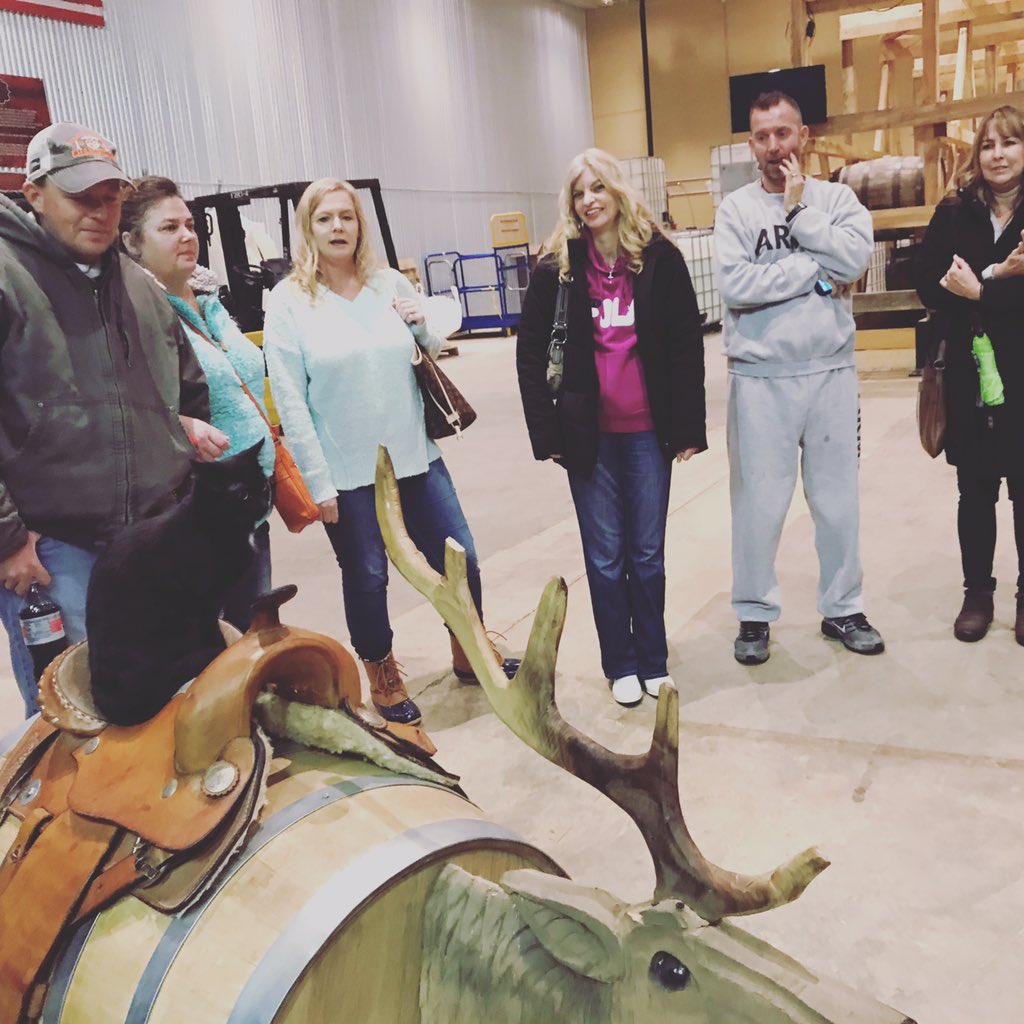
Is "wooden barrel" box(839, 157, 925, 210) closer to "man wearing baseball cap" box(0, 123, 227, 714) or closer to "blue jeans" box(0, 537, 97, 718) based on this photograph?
"man wearing baseball cap" box(0, 123, 227, 714)

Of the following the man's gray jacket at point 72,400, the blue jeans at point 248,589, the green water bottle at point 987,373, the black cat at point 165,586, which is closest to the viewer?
the black cat at point 165,586

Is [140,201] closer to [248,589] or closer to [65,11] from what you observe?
[248,589]

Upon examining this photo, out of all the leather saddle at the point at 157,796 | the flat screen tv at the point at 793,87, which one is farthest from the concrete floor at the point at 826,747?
the flat screen tv at the point at 793,87

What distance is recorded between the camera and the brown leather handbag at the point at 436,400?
3.02 metres

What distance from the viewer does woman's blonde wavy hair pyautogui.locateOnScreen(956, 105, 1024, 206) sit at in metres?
3.03

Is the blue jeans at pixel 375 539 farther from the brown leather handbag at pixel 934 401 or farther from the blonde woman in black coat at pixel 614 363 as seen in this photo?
the brown leather handbag at pixel 934 401

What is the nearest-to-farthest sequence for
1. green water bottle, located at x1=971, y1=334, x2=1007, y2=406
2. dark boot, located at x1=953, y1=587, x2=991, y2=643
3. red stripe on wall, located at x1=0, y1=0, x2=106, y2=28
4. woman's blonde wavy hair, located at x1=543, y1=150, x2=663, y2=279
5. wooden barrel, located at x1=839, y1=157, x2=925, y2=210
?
woman's blonde wavy hair, located at x1=543, y1=150, x2=663, y2=279 < green water bottle, located at x1=971, y1=334, x2=1007, y2=406 < dark boot, located at x1=953, y1=587, x2=991, y2=643 < wooden barrel, located at x1=839, y1=157, x2=925, y2=210 < red stripe on wall, located at x1=0, y1=0, x2=106, y2=28

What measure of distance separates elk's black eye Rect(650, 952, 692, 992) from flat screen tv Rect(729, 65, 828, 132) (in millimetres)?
6265

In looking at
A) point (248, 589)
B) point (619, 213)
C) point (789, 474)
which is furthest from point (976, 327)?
point (248, 589)

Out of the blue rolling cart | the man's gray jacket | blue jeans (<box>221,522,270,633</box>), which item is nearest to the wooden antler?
the man's gray jacket

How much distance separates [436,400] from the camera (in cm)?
302

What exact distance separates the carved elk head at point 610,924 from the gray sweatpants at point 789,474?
2.21m

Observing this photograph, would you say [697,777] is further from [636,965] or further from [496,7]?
[496,7]

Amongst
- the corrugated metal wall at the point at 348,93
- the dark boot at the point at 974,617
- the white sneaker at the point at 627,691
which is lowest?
the white sneaker at the point at 627,691
